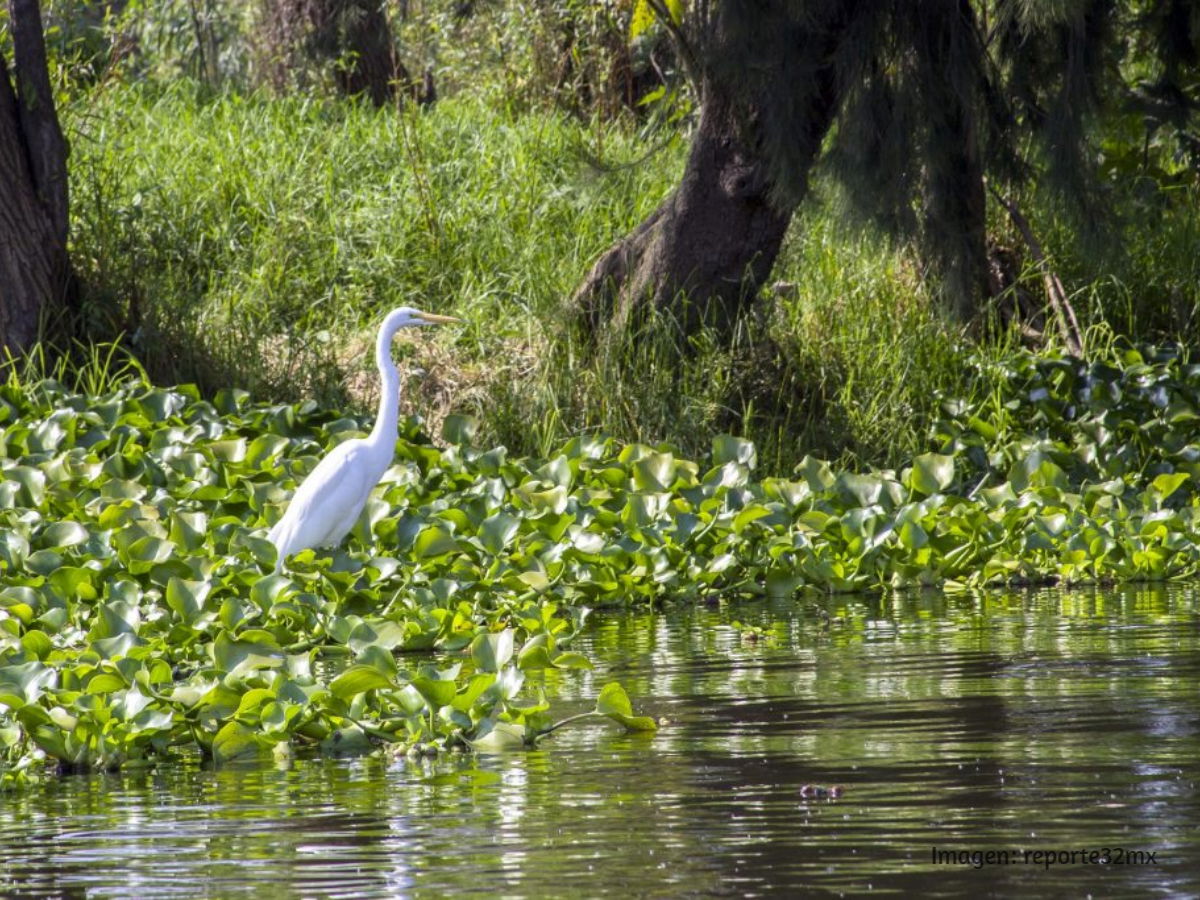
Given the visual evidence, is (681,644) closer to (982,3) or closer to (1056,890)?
(1056,890)

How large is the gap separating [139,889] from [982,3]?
656 cm

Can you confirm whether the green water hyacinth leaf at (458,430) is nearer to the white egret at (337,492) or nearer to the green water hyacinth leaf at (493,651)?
the white egret at (337,492)

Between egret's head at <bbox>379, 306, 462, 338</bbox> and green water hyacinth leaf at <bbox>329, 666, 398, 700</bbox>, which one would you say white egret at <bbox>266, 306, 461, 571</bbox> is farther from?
green water hyacinth leaf at <bbox>329, 666, 398, 700</bbox>

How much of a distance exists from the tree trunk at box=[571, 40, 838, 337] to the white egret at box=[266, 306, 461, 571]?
2204mm

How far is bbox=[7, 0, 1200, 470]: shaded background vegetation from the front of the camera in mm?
Answer: 9109

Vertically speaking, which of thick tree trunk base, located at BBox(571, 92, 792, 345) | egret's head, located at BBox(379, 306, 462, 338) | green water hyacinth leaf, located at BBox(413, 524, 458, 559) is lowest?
green water hyacinth leaf, located at BBox(413, 524, 458, 559)

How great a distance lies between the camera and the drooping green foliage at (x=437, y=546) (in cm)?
432

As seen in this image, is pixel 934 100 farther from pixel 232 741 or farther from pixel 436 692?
pixel 232 741

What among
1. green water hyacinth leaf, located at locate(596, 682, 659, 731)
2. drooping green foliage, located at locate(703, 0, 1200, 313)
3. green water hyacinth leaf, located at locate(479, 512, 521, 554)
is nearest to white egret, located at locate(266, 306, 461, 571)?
green water hyacinth leaf, located at locate(479, 512, 521, 554)

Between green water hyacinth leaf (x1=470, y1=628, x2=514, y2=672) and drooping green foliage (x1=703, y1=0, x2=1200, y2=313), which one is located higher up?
drooping green foliage (x1=703, y1=0, x2=1200, y2=313)

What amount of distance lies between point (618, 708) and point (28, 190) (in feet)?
19.5

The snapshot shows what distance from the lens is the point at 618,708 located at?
427 centimetres

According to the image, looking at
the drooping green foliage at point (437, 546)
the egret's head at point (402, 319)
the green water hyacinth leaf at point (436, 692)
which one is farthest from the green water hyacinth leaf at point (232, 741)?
the egret's head at point (402, 319)

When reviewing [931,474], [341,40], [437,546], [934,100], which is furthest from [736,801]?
[341,40]
